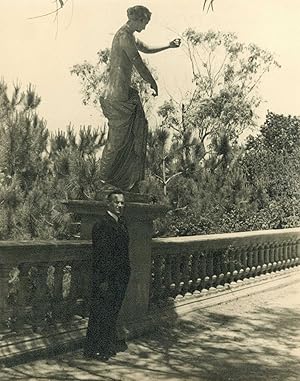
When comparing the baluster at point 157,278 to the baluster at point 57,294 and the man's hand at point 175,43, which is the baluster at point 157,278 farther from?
the man's hand at point 175,43

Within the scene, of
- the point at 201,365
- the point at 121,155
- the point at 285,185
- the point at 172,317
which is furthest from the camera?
the point at 285,185

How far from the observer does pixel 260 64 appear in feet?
110

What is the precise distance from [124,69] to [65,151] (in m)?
4.37

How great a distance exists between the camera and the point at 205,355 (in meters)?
6.04

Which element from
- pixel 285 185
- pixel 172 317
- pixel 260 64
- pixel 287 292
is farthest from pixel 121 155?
pixel 260 64

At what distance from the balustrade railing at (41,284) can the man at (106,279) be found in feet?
1.24

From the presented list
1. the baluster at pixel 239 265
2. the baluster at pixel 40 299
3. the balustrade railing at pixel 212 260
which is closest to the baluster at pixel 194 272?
the balustrade railing at pixel 212 260

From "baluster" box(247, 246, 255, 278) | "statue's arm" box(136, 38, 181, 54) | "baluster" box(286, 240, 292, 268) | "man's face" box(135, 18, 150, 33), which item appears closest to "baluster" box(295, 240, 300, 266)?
"baluster" box(286, 240, 292, 268)

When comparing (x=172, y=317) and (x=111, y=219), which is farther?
(x=172, y=317)

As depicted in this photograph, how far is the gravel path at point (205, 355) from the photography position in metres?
5.22

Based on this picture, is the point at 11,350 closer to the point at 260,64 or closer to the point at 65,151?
the point at 65,151

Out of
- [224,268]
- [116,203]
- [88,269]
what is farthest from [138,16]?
[224,268]

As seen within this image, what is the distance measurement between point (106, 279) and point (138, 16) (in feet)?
8.52

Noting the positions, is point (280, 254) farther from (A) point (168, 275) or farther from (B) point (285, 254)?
(A) point (168, 275)
